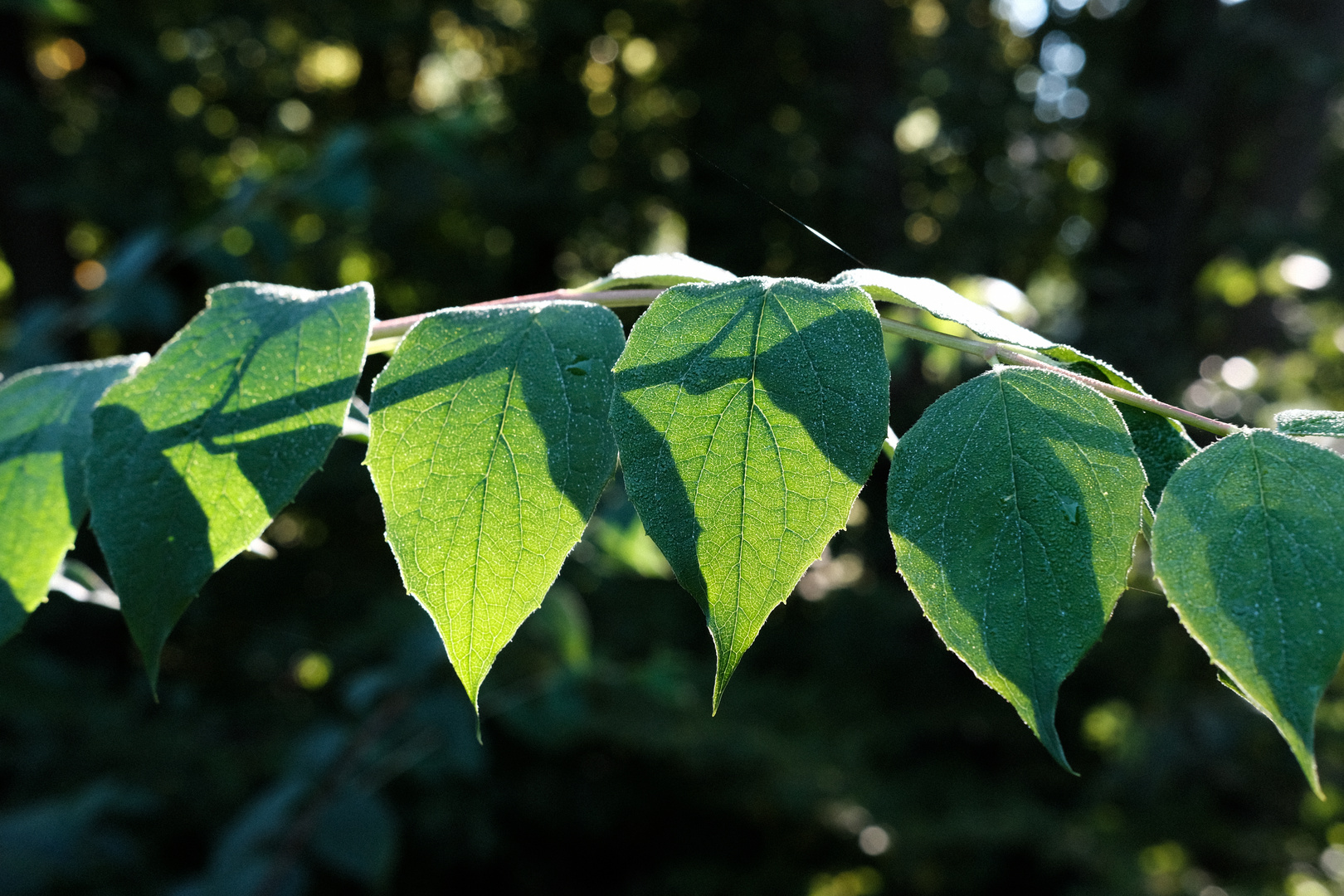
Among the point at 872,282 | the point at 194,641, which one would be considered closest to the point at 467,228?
the point at 194,641

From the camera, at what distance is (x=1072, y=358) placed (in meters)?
0.36

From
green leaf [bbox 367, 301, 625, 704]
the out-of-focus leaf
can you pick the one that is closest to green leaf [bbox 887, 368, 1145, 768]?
green leaf [bbox 367, 301, 625, 704]

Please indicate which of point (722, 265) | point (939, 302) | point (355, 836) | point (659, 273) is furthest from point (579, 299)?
point (722, 265)

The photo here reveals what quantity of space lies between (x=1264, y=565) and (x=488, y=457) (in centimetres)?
23

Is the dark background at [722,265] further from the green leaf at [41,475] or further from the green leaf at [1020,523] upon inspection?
the green leaf at [1020,523]

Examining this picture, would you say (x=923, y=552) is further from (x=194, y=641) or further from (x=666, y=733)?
(x=194, y=641)

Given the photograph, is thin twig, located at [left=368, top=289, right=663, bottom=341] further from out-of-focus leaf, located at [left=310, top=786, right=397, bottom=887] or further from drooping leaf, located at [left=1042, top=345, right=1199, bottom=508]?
out-of-focus leaf, located at [left=310, top=786, right=397, bottom=887]

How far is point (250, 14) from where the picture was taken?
161 inches

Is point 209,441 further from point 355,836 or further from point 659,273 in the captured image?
point 355,836

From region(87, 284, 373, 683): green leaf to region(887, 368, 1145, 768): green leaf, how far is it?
0.19 meters

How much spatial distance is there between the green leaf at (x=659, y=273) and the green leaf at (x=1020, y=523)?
125mm

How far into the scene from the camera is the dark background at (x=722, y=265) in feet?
9.96

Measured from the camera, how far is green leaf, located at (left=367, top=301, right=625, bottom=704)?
11.9 inches

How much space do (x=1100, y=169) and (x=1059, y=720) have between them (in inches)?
140
